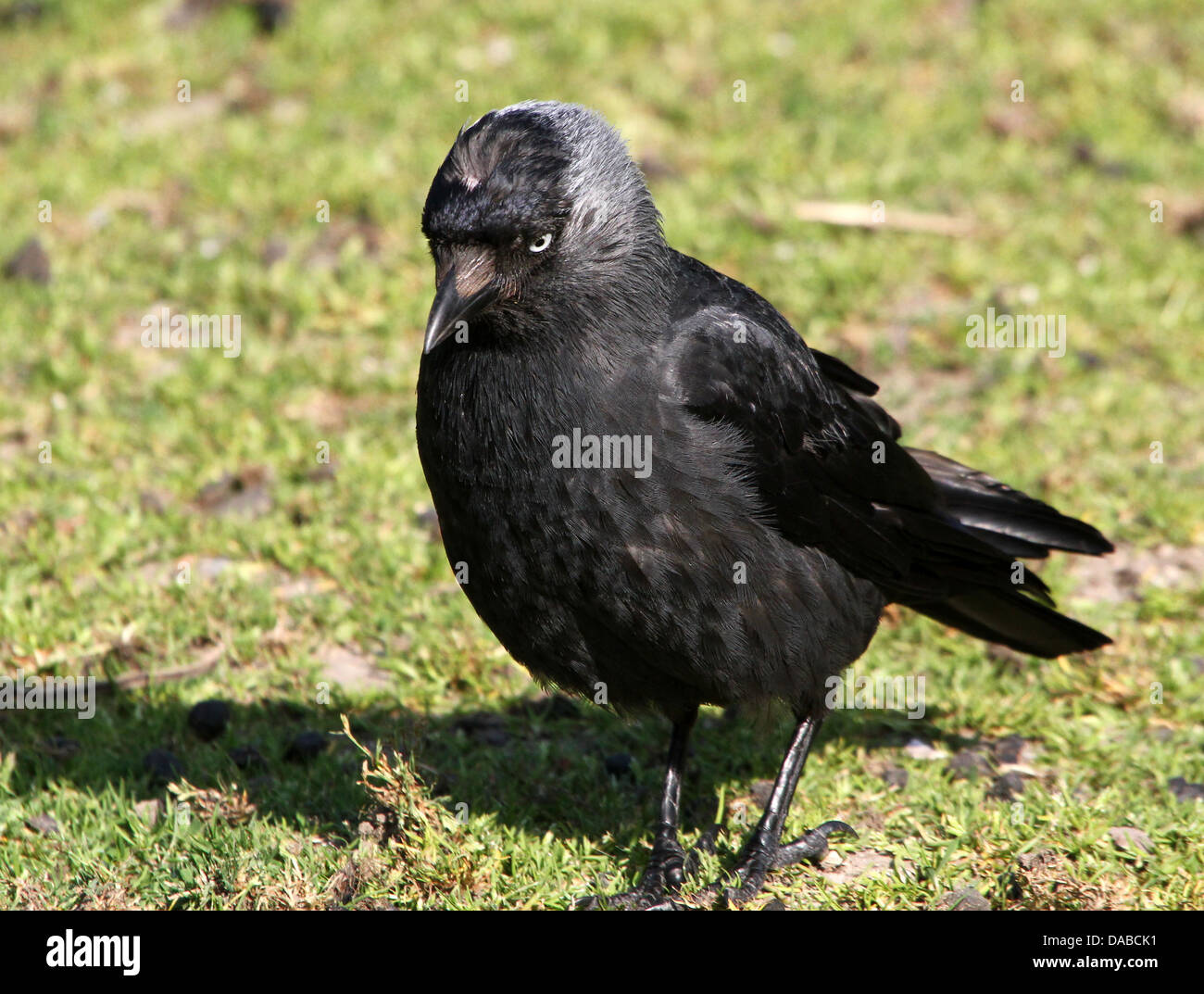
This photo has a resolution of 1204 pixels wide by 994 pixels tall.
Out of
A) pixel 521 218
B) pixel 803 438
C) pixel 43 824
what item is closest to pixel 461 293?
pixel 521 218

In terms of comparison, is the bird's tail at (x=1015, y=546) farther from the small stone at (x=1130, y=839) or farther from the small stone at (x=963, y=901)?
the small stone at (x=963, y=901)

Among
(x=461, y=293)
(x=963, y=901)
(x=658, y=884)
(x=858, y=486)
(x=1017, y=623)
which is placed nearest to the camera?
(x=461, y=293)

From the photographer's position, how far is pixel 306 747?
508 cm

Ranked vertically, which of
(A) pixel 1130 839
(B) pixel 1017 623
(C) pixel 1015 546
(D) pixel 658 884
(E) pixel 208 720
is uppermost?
(C) pixel 1015 546

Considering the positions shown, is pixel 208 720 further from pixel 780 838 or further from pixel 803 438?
pixel 803 438

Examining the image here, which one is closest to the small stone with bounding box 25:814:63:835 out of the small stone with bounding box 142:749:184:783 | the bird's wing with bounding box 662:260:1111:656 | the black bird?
the small stone with bounding box 142:749:184:783

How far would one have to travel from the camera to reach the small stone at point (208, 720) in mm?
5207

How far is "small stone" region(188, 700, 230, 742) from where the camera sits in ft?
17.1

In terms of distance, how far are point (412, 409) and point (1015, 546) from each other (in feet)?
10.8

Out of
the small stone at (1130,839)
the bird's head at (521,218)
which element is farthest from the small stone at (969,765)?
the bird's head at (521,218)

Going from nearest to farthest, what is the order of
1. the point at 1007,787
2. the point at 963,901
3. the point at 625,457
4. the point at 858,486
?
the point at 625,457
the point at 963,901
the point at 858,486
the point at 1007,787

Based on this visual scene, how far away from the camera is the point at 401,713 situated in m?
5.32

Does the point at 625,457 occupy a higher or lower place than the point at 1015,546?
higher

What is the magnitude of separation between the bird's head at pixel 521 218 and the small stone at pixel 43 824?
84.2 inches
